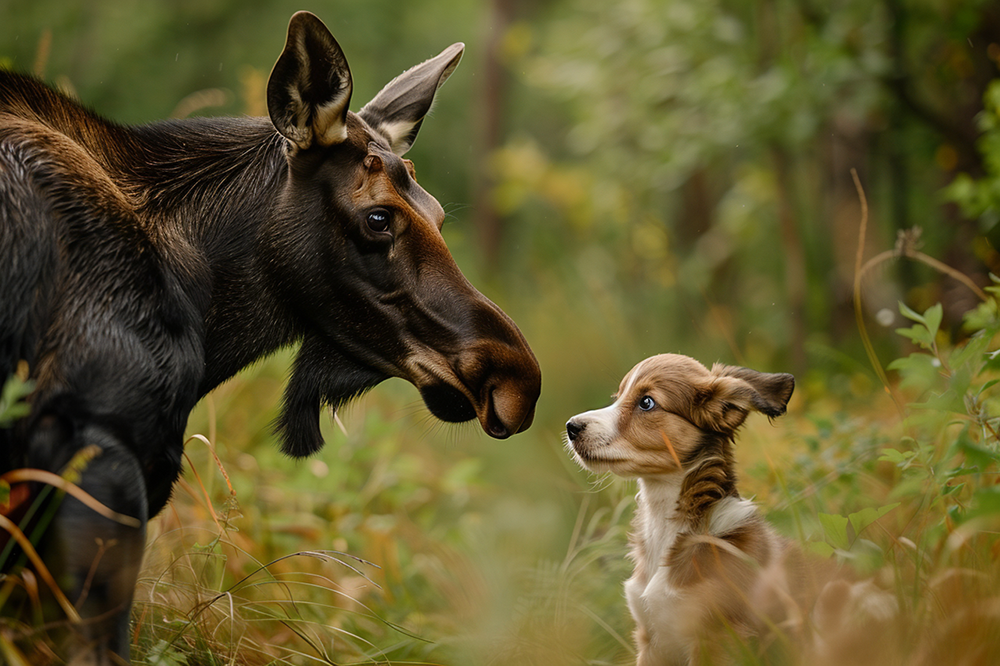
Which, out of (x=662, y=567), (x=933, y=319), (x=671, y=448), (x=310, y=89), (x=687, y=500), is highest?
(x=310, y=89)

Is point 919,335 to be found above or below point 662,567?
above

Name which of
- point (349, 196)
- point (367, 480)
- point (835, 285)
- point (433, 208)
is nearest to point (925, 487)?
point (433, 208)

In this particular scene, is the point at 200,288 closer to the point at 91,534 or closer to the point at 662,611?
the point at 91,534

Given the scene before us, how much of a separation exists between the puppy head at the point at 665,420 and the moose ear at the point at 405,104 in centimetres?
106

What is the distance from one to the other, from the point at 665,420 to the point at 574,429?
0.27 m

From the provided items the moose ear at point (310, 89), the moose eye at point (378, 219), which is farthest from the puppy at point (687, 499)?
the moose ear at point (310, 89)

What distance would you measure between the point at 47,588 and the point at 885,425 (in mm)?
4083

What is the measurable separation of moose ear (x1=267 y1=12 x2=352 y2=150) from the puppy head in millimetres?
1100

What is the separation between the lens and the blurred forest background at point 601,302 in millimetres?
3111

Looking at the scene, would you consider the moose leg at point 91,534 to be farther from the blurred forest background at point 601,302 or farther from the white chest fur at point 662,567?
the white chest fur at point 662,567

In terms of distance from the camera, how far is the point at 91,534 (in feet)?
6.47

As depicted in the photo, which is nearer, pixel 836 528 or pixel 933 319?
pixel 836 528

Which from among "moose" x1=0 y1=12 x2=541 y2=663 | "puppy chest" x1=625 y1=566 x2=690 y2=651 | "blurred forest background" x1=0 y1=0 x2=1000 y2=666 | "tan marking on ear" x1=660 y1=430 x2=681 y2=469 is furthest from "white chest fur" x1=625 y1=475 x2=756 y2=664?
"moose" x1=0 y1=12 x2=541 y2=663

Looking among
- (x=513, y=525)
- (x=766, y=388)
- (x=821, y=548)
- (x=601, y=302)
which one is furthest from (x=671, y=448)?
(x=601, y=302)
